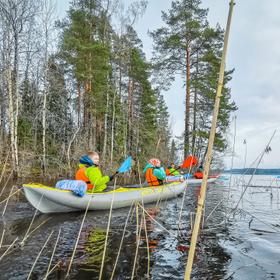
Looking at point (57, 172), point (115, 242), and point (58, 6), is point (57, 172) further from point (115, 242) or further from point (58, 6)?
point (115, 242)

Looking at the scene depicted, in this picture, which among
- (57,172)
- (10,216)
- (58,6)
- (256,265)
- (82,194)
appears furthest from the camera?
(58,6)

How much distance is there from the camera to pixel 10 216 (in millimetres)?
6246

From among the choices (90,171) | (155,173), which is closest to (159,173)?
(155,173)

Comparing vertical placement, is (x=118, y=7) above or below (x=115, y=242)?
above

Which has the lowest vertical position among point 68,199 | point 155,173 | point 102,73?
point 68,199

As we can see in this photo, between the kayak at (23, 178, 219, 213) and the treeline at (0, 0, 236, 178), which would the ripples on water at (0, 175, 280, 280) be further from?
the treeline at (0, 0, 236, 178)

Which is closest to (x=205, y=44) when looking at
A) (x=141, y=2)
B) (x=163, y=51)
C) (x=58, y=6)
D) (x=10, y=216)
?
(x=163, y=51)

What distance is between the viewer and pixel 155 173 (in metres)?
9.42

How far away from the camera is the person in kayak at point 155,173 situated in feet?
30.8

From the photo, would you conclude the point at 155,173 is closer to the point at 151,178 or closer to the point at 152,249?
the point at 151,178

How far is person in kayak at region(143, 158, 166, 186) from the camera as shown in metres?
9.39

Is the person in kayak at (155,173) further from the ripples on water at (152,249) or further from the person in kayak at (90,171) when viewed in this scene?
the person in kayak at (90,171)

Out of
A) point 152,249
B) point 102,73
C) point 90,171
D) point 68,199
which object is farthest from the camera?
point 102,73

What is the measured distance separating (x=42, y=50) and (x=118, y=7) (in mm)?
8003
